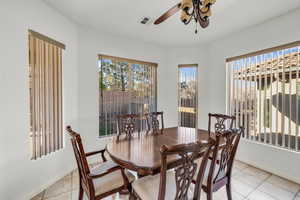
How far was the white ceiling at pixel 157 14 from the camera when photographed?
2.06m

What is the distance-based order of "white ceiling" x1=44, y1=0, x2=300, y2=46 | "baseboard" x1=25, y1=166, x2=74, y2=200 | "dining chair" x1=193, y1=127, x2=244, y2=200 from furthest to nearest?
"white ceiling" x1=44, y1=0, x2=300, y2=46, "baseboard" x1=25, y1=166, x2=74, y2=200, "dining chair" x1=193, y1=127, x2=244, y2=200

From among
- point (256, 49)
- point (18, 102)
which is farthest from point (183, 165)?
point (256, 49)

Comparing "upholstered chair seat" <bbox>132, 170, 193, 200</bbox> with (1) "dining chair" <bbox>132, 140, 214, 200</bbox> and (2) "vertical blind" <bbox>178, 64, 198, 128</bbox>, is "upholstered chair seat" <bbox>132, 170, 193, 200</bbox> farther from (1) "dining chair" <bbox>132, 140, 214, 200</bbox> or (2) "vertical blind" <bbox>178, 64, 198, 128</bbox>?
(2) "vertical blind" <bbox>178, 64, 198, 128</bbox>

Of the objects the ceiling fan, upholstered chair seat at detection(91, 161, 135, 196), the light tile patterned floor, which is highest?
the ceiling fan

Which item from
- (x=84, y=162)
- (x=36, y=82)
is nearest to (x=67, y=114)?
(x=36, y=82)

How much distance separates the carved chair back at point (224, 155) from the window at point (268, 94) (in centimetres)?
154

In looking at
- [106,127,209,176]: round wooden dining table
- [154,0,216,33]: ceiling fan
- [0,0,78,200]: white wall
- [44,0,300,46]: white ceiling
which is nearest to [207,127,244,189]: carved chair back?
[106,127,209,176]: round wooden dining table

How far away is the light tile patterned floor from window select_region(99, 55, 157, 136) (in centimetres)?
111

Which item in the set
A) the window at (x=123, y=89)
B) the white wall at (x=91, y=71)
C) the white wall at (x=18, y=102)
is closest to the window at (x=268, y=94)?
the window at (x=123, y=89)

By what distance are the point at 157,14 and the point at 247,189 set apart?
3.00 m

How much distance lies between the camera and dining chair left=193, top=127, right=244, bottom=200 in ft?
4.31

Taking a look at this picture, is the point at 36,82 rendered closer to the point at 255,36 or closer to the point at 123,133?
the point at 123,133

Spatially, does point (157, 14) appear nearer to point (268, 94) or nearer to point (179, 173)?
point (179, 173)

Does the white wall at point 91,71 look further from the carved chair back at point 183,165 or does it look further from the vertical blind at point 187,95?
the carved chair back at point 183,165
